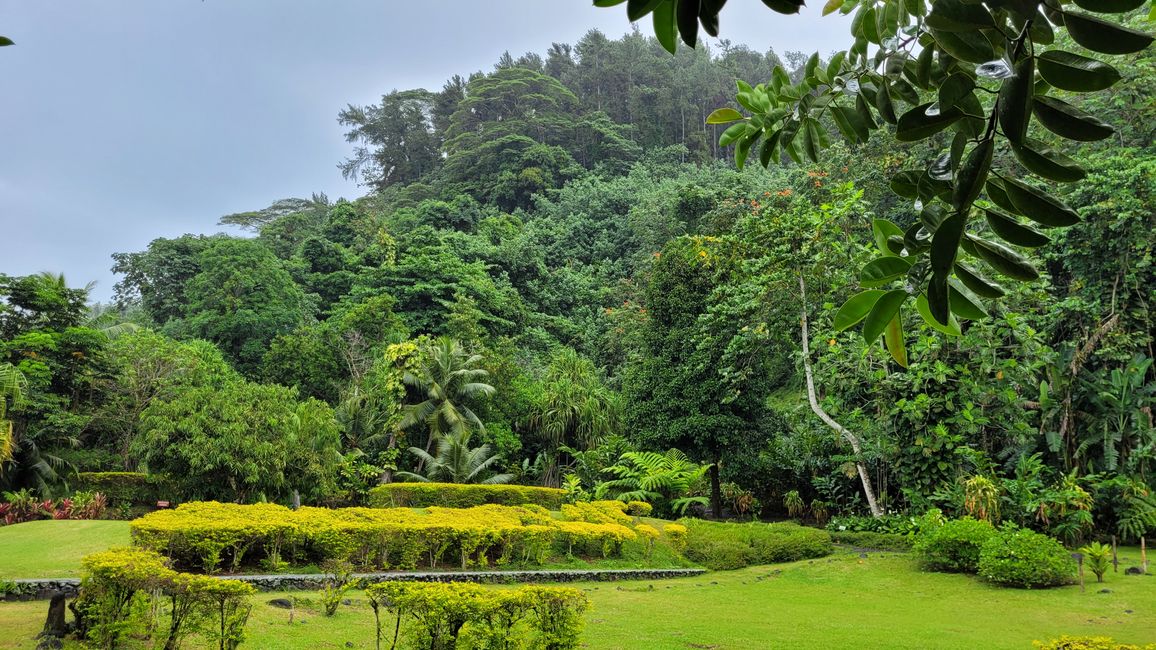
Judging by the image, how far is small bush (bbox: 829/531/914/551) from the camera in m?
11.1

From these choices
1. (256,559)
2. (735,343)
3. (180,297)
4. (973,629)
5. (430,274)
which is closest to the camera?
(973,629)

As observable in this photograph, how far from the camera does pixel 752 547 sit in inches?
446

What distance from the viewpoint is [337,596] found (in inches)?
251

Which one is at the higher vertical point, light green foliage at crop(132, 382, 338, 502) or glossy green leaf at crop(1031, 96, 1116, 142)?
glossy green leaf at crop(1031, 96, 1116, 142)

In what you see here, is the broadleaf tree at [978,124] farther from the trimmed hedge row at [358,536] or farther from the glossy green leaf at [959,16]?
the trimmed hedge row at [358,536]

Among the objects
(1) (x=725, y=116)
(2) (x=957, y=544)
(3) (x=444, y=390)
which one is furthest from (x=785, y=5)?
(3) (x=444, y=390)

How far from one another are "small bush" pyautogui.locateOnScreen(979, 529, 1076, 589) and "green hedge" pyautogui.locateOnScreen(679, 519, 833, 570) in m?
2.87

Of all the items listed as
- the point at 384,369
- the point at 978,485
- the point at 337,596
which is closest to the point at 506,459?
the point at 384,369

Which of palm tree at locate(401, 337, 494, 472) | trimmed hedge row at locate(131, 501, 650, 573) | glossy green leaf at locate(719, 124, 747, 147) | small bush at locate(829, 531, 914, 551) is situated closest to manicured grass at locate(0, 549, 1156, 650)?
trimmed hedge row at locate(131, 501, 650, 573)

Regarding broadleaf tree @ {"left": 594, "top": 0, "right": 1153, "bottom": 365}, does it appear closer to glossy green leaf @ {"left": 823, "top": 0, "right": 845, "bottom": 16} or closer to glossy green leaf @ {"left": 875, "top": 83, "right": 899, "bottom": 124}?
glossy green leaf @ {"left": 875, "top": 83, "right": 899, "bottom": 124}

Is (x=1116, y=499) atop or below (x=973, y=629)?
atop

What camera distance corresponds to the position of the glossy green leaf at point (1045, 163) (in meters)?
0.81

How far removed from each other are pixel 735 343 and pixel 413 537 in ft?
21.4

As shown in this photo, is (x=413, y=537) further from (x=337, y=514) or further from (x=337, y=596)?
(x=337, y=596)
